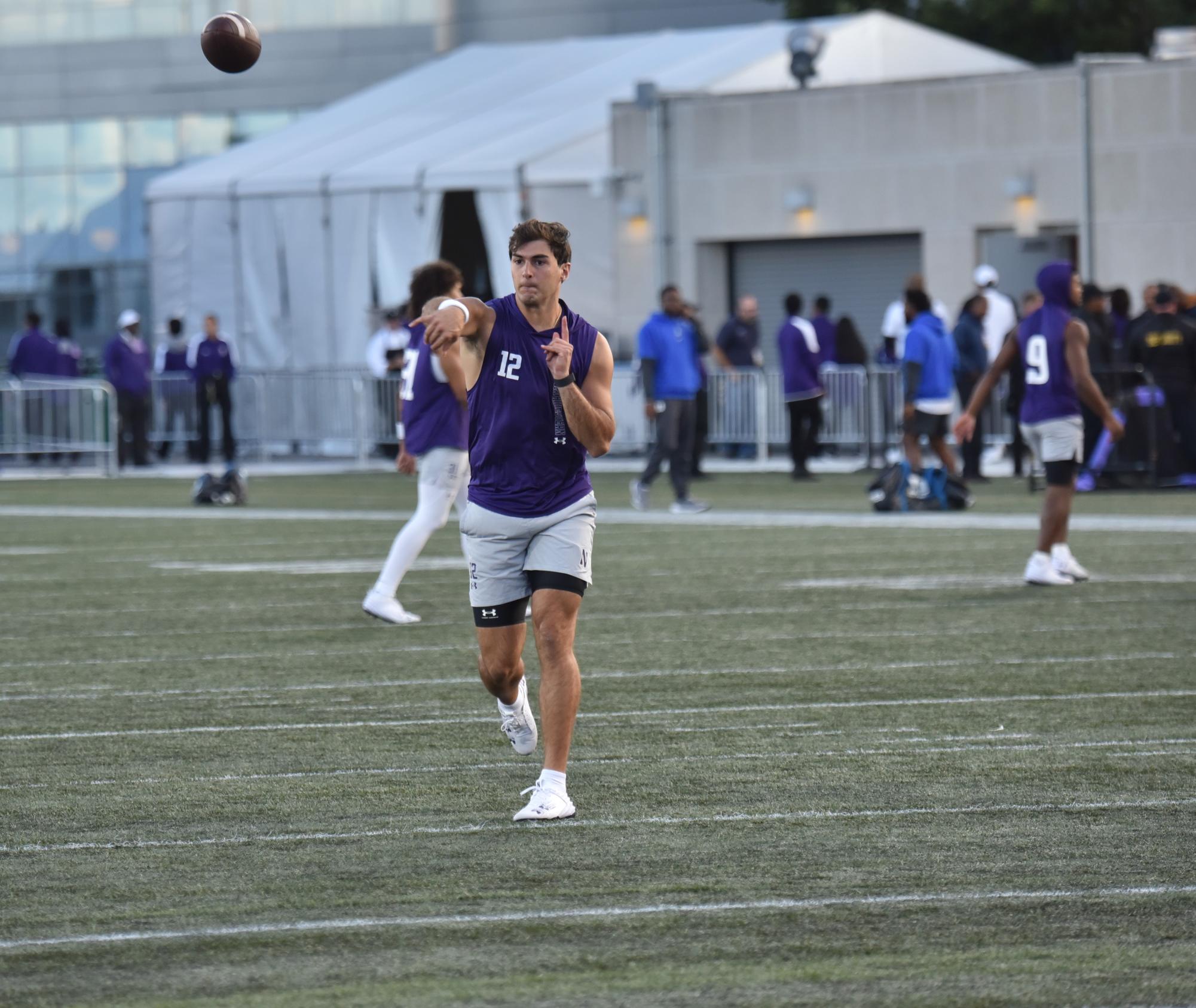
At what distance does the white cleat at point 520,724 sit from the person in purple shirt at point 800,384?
1733 cm

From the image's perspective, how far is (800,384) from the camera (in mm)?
25578

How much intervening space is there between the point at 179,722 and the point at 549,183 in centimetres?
2229

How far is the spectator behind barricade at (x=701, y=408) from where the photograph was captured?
25.8 metres

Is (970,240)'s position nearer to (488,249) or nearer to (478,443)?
(488,249)

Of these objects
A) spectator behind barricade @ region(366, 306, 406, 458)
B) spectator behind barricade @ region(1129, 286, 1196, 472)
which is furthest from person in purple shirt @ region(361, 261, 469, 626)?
spectator behind barricade @ region(366, 306, 406, 458)

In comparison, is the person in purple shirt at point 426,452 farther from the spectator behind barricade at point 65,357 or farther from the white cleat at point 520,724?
the spectator behind barricade at point 65,357

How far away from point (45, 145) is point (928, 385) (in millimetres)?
34115

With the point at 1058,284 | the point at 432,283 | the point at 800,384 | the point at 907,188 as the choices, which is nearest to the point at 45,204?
the point at 907,188

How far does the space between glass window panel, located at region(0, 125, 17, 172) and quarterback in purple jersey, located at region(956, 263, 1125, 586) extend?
4012 centimetres

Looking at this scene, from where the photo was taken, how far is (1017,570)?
49.5 feet

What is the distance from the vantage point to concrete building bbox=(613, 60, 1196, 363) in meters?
27.8

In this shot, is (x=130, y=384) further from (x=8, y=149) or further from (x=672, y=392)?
(x=8, y=149)

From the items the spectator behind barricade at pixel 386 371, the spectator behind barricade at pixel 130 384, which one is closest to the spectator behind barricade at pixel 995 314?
the spectator behind barricade at pixel 386 371

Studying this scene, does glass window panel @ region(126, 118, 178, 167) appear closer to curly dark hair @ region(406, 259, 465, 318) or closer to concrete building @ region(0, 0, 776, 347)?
concrete building @ region(0, 0, 776, 347)
